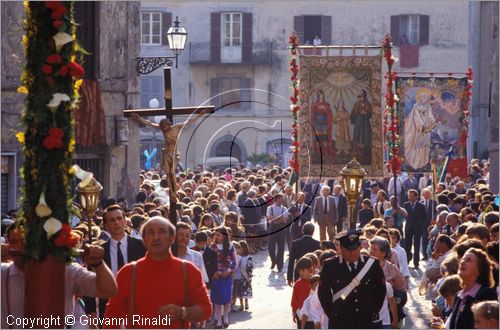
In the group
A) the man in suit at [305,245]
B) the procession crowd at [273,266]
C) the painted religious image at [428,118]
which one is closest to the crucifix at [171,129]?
the procession crowd at [273,266]

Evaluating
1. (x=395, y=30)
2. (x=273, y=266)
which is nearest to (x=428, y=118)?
(x=273, y=266)

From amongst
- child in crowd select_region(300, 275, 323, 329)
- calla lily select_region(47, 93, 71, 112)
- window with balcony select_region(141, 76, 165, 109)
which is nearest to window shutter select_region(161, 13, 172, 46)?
window with balcony select_region(141, 76, 165, 109)

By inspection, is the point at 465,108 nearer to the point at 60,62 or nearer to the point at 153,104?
the point at 153,104

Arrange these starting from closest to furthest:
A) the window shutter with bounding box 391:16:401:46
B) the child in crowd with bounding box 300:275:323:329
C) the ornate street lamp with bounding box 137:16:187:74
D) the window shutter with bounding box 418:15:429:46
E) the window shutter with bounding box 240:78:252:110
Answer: the child in crowd with bounding box 300:275:323:329 < the ornate street lamp with bounding box 137:16:187:74 < the window shutter with bounding box 240:78:252:110 < the window shutter with bounding box 391:16:401:46 < the window shutter with bounding box 418:15:429:46

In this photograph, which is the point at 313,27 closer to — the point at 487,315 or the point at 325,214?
the point at 325,214

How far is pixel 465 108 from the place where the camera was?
2678cm

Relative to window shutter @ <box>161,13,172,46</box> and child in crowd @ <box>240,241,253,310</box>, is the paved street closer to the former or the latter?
child in crowd @ <box>240,241,253,310</box>

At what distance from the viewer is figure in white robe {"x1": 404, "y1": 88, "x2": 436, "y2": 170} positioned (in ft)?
87.5

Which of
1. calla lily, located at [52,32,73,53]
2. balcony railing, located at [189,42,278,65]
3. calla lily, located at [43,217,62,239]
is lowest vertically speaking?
calla lily, located at [43,217,62,239]

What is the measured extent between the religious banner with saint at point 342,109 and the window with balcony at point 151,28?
96.8 ft

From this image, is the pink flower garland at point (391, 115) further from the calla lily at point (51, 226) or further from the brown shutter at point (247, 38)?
the brown shutter at point (247, 38)

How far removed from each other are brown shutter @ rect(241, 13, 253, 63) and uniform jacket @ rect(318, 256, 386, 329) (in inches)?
1694

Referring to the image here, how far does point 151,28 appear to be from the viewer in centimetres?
5269

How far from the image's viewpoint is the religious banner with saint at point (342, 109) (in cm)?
2353
